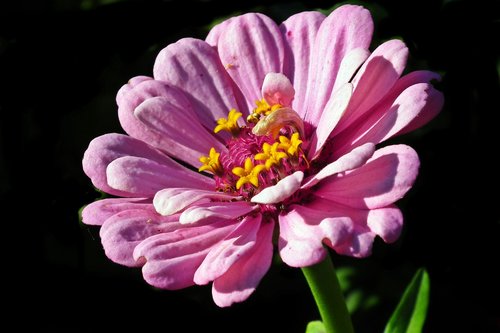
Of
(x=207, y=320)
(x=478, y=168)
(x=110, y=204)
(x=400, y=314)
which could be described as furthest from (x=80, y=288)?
(x=478, y=168)

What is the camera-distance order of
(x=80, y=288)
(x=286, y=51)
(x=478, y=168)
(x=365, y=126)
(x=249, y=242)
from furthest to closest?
(x=80, y=288), (x=478, y=168), (x=286, y=51), (x=365, y=126), (x=249, y=242)

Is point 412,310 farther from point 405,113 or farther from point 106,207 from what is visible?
point 106,207

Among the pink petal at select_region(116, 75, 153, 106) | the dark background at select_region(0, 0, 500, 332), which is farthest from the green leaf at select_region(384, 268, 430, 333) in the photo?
the pink petal at select_region(116, 75, 153, 106)

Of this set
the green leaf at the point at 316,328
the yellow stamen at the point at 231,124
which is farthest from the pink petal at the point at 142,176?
the green leaf at the point at 316,328

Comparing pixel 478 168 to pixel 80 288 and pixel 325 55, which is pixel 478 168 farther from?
pixel 80 288

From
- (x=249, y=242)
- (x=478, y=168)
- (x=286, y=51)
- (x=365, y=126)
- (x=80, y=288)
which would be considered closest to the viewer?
(x=249, y=242)
